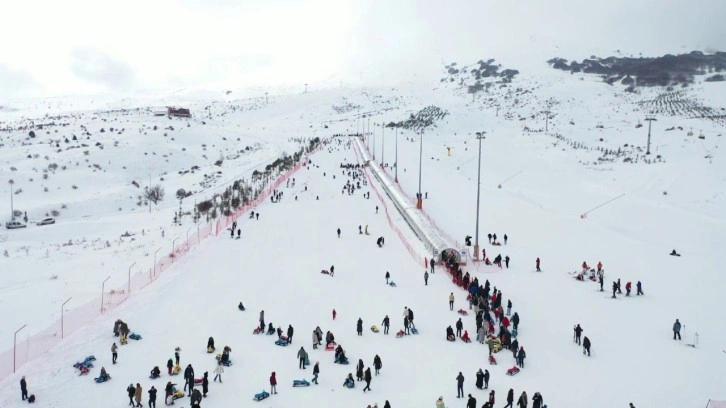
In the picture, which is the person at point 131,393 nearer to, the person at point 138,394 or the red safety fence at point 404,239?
the person at point 138,394

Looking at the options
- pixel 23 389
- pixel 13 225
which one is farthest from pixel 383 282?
pixel 13 225

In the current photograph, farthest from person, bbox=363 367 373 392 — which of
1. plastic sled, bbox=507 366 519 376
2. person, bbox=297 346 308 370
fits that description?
plastic sled, bbox=507 366 519 376

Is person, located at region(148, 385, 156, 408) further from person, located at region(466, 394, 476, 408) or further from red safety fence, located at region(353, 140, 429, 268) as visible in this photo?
red safety fence, located at region(353, 140, 429, 268)

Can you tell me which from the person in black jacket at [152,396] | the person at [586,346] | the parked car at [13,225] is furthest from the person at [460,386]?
the parked car at [13,225]

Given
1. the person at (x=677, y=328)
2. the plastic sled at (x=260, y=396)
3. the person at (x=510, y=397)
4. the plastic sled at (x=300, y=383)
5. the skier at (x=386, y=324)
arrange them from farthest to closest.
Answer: the skier at (x=386, y=324) < the person at (x=677, y=328) < the plastic sled at (x=300, y=383) < the plastic sled at (x=260, y=396) < the person at (x=510, y=397)

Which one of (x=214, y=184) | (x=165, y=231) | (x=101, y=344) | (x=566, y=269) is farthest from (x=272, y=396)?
(x=214, y=184)

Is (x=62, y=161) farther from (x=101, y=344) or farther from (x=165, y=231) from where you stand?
(x=101, y=344)
